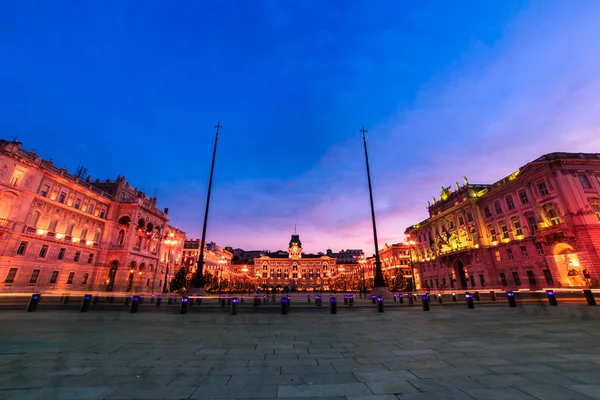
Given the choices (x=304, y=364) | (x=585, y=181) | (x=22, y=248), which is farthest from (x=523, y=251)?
(x=22, y=248)

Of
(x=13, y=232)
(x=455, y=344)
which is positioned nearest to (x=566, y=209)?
(x=455, y=344)

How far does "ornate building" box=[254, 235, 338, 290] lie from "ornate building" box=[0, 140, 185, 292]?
7738cm

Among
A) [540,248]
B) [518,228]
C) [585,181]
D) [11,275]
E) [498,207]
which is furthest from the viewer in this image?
[498,207]

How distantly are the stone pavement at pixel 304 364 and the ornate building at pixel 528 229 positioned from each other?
101 feet

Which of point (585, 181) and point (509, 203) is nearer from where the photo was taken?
point (585, 181)

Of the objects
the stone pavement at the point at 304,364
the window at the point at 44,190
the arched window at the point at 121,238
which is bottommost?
the stone pavement at the point at 304,364

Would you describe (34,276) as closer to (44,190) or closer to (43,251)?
(43,251)

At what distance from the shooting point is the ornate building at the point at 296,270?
5187 inches

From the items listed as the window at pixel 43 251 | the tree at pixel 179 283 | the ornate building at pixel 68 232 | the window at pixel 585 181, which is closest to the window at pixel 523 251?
the window at pixel 585 181

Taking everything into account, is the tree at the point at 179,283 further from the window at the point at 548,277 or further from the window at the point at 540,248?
the window at the point at 540,248

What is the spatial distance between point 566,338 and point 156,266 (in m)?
65.9

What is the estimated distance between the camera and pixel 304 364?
551 centimetres

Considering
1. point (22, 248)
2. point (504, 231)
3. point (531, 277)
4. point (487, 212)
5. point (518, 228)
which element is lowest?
point (531, 277)

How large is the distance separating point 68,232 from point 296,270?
4166 inches
